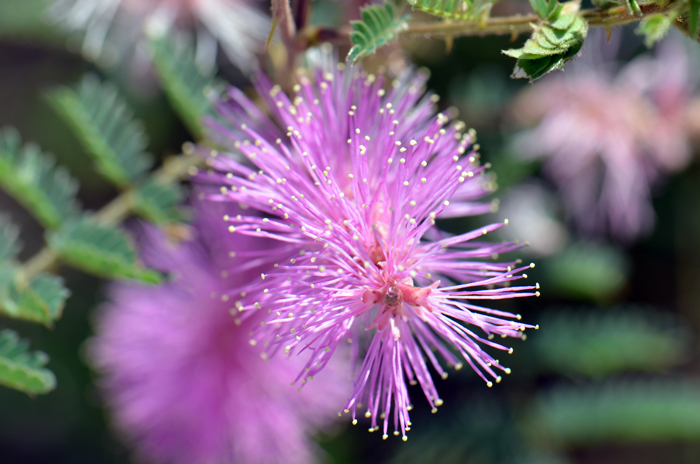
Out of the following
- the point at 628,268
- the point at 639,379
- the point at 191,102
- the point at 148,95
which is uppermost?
the point at 148,95

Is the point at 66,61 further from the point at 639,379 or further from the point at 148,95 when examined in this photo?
the point at 639,379

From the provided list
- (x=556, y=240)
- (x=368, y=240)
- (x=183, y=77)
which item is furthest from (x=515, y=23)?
(x=556, y=240)

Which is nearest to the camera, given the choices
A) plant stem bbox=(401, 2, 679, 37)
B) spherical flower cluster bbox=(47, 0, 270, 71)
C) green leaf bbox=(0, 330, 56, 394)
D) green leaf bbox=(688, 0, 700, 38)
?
green leaf bbox=(688, 0, 700, 38)

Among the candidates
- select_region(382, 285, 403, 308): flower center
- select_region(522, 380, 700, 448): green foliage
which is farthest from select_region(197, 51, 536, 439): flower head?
select_region(522, 380, 700, 448): green foliage

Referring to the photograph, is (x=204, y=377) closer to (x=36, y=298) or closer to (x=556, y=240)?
(x=36, y=298)

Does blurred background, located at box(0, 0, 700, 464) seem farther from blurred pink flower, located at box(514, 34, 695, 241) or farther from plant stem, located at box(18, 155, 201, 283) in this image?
plant stem, located at box(18, 155, 201, 283)

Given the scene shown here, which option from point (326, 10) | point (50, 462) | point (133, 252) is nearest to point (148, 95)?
point (326, 10)

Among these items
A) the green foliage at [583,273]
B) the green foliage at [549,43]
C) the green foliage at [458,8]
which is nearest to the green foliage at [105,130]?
the green foliage at [458,8]
